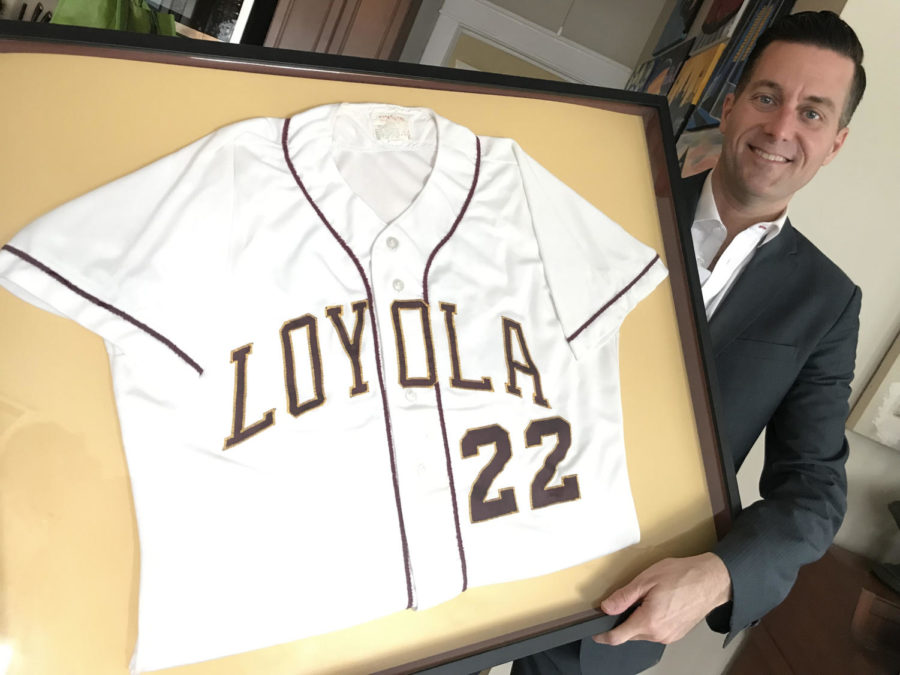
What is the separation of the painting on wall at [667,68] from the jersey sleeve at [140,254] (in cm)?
214

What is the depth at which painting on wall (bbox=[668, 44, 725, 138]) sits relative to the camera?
207cm

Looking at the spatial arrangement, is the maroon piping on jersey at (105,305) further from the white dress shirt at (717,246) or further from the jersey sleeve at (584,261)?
the white dress shirt at (717,246)

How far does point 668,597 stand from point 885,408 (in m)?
1.43

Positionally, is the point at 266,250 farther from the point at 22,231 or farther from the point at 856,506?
the point at 856,506

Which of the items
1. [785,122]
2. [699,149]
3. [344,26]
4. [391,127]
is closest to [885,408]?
[699,149]

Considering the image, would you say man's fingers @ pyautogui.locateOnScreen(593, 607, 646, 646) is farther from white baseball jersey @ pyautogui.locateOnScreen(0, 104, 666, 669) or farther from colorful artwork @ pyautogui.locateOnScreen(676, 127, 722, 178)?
colorful artwork @ pyautogui.locateOnScreen(676, 127, 722, 178)

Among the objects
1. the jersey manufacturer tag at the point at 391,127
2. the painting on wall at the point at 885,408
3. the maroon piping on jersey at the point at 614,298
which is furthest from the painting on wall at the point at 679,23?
the jersey manufacturer tag at the point at 391,127

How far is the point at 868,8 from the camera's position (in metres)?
1.70

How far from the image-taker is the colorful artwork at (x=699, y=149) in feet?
6.19

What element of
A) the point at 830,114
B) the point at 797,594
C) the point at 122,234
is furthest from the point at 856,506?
the point at 122,234

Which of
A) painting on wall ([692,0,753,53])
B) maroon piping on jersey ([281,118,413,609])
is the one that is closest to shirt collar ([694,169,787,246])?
maroon piping on jersey ([281,118,413,609])

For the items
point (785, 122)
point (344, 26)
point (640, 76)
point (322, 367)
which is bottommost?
point (322, 367)

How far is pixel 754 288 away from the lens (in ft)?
3.75

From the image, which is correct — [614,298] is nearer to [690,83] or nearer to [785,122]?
[785,122]
